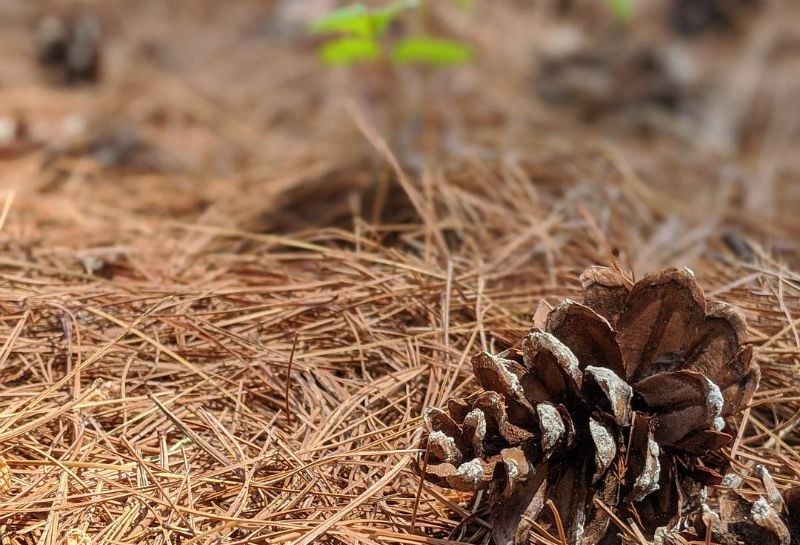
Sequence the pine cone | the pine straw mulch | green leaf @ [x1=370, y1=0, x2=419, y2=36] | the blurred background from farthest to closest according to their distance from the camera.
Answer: the blurred background < green leaf @ [x1=370, y1=0, x2=419, y2=36] < the pine straw mulch < the pine cone

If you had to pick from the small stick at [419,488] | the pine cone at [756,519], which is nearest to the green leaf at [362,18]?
the small stick at [419,488]

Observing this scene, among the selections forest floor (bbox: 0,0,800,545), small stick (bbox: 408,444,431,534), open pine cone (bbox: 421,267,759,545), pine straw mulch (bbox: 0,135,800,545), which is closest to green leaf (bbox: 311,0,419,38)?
forest floor (bbox: 0,0,800,545)

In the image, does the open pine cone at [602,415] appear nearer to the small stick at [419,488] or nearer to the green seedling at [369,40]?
the small stick at [419,488]

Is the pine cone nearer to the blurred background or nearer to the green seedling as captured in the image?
the blurred background

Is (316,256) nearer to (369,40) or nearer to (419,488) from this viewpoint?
(419,488)

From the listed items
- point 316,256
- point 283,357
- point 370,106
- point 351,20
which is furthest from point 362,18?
point 370,106

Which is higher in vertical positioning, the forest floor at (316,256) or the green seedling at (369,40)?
the green seedling at (369,40)

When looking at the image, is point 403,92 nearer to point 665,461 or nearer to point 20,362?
point 20,362
